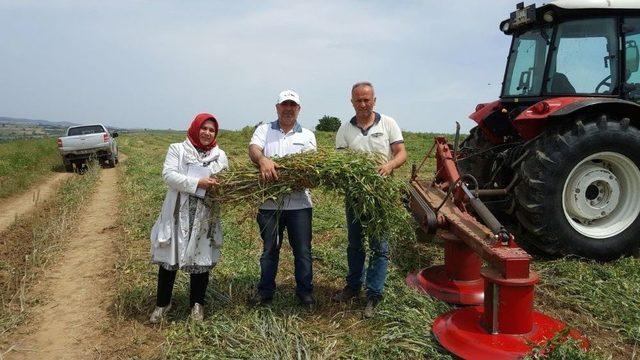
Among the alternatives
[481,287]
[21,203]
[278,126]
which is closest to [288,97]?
[278,126]

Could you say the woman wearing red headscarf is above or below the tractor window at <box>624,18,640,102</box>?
below

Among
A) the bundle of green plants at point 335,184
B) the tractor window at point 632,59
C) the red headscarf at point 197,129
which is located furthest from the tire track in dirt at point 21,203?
the tractor window at point 632,59

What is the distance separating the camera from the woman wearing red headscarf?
383 cm

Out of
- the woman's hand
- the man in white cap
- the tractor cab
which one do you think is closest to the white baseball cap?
the man in white cap

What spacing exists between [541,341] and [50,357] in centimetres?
320

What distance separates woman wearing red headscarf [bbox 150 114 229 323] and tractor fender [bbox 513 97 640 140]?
3.03 meters

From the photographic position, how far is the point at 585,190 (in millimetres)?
5094

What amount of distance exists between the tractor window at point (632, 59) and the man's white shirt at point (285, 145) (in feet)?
11.5

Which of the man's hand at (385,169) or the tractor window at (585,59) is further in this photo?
the tractor window at (585,59)

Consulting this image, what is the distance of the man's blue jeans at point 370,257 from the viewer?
396 centimetres

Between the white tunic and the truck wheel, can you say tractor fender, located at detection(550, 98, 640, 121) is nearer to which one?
the truck wheel

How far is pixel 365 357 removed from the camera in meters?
3.28

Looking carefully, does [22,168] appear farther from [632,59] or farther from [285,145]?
[632,59]

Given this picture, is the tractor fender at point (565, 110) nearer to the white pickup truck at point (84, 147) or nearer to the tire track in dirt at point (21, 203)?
the tire track in dirt at point (21, 203)
